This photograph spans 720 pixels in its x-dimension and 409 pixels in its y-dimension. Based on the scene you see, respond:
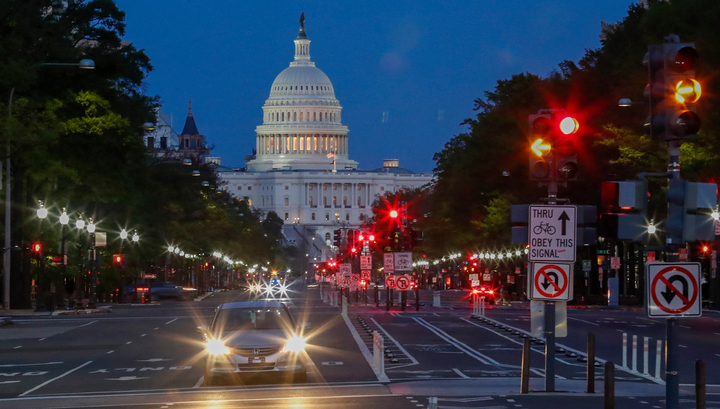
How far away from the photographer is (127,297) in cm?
8338

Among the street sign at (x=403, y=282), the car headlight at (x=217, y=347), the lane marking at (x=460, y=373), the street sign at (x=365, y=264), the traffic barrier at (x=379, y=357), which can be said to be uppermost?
the street sign at (x=365, y=264)

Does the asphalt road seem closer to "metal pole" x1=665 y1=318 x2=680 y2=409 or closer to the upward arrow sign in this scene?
the upward arrow sign

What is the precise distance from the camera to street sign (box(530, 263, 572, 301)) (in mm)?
18594

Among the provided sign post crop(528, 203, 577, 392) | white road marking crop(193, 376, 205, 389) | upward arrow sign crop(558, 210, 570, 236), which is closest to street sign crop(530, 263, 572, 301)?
sign post crop(528, 203, 577, 392)

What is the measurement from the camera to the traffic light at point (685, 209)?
12727 mm

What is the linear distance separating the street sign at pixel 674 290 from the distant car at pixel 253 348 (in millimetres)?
10221

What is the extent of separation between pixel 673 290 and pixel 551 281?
566 cm

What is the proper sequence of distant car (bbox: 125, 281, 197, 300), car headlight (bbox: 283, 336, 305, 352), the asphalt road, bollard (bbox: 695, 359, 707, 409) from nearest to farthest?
bollard (bbox: 695, 359, 707, 409) < the asphalt road < car headlight (bbox: 283, 336, 305, 352) < distant car (bbox: 125, 281, 197, 300)

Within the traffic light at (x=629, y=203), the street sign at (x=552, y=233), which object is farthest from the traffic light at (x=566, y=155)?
the traffic light at (x=629, y=203)

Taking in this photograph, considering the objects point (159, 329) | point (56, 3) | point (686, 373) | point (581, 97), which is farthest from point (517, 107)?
point (686, 373)

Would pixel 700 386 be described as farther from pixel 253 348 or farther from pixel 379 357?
pixel 379 357

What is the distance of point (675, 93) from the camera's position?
497 inches

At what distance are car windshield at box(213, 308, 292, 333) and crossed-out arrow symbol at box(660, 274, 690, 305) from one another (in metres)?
10.7

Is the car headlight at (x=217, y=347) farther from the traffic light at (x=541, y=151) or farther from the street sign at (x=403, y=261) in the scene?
the street sign at (x=403, y=261)
